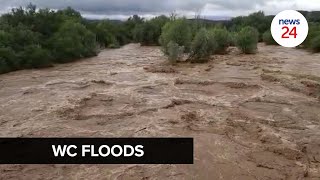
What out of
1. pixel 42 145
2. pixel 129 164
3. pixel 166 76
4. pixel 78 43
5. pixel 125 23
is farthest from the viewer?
pixel 125 23

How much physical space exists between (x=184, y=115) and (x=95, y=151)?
215 inches

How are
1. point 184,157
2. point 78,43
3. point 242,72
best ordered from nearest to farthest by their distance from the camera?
point 184,157 < point 242,72 < point 78,43

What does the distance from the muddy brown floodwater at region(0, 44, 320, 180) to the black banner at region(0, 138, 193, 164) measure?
0.27m

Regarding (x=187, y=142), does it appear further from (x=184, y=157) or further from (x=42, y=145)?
(x=42, y=145)

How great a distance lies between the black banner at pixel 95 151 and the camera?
30.8 ft

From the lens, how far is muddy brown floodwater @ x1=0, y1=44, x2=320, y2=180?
9.92 metres

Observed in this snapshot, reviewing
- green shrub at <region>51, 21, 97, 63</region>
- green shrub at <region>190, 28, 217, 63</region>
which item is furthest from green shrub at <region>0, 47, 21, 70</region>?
green shrub at <region>190, 28, 217, 63</region>

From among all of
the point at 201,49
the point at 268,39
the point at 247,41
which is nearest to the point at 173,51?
the point at 201,49

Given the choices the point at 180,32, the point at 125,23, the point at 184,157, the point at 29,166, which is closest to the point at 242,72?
the point at 180,32

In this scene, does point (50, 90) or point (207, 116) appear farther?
point (50, 90)

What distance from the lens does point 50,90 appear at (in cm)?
1939

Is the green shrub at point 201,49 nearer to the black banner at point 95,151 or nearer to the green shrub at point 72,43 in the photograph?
the green shrub at point 72,43

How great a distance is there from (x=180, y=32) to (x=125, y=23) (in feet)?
88.1

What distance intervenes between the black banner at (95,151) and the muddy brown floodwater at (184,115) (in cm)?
27
